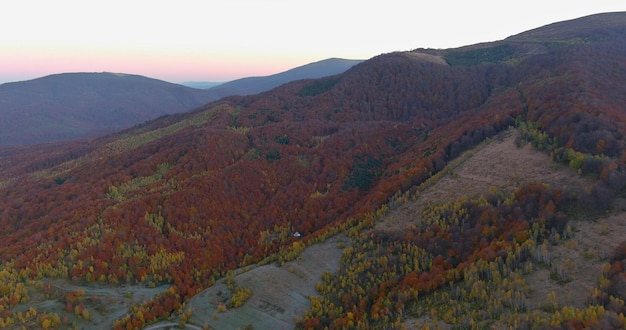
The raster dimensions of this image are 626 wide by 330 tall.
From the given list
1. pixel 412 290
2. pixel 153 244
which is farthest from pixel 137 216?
pixel 412 290

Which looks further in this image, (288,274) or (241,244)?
(241,244)

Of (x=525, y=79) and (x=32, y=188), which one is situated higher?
(x=525, y=79)

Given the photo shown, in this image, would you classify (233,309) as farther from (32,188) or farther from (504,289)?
(32,188)

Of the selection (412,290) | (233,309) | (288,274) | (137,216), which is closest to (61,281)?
(137,216)

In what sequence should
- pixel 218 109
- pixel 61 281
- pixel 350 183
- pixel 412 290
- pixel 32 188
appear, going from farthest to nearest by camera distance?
pixel 218 109 < pixel 32 188 < pixel 350 183 < pixel 61 281 < pixel 412 290

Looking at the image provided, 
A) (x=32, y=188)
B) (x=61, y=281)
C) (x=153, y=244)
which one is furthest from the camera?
(x=32, y=188)

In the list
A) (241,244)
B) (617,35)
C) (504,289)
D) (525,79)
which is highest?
(617,35)

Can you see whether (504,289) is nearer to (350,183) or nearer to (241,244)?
(241,244)
